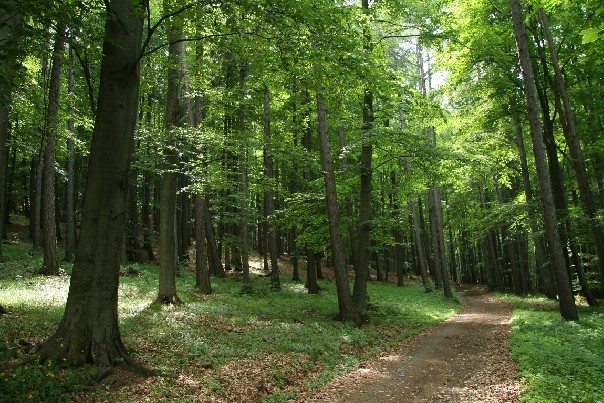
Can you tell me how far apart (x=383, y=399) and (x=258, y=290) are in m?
12.6

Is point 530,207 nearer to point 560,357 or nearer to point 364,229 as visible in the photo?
point 364,229

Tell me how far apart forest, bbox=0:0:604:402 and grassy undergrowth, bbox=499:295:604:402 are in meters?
0.06

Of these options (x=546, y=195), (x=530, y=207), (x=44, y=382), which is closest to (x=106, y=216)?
(x=44, y=382)

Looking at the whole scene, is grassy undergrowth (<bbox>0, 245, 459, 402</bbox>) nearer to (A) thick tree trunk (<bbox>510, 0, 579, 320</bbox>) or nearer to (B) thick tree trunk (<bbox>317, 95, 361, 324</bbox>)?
(B) thick tree trunk (<bbox>317, 95, 361, 324</bbox>)

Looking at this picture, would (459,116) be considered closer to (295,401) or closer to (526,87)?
(526,87)

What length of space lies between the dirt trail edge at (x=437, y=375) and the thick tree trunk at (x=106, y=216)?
3779 millimetres

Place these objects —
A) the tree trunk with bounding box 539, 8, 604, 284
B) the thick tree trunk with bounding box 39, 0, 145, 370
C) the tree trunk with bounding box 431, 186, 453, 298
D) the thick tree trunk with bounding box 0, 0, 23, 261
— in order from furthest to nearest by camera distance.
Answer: the tree trunk with bounding box 431, 186, 453, 298 < the tree trunk with bounding box 539, 8, 604, 284 < the thick tree trunk with bounding box 39, 0, 145, 370 < the thick tree trunk with bounding box 0, 0, 23, 261

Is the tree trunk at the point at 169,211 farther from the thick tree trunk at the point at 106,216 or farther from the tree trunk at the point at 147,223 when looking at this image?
the tree trunk at the point at 147,223

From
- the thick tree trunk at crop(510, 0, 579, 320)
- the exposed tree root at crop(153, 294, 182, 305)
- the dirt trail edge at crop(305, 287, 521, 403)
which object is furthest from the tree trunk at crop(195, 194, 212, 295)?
the thick tree trunk at crop(510, 0, 579, 320)

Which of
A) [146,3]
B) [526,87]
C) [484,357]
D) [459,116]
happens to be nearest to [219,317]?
[484,357]

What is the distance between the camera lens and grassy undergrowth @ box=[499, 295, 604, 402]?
6.44 meters

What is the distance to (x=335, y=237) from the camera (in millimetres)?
13906

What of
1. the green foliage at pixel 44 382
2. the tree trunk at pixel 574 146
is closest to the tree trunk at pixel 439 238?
the tree trunk at pixel 574 146

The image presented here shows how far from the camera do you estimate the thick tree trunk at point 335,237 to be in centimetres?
1369
